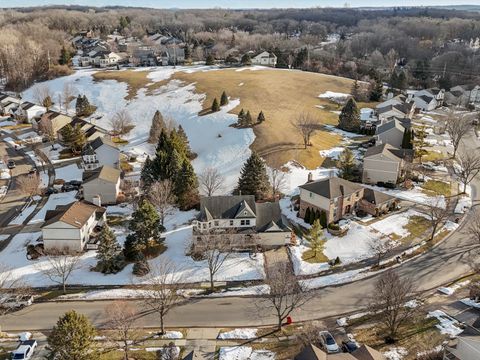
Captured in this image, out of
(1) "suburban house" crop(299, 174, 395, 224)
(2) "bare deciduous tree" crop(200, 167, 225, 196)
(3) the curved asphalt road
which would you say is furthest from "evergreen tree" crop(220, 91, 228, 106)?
(3) the curved asphalt road

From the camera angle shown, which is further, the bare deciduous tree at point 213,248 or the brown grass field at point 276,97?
the brown grass field at point 276,97

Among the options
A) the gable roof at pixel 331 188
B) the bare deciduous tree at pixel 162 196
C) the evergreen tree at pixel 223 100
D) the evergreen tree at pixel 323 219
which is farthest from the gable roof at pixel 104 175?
the evergreen tree at pixel 223 100

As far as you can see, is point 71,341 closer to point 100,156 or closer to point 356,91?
point 100,156

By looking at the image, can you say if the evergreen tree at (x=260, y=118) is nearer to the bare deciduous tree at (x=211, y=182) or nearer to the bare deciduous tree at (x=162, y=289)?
the bare deciduous tree at (x=211, y=182)

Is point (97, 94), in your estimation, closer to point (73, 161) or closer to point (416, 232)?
point (73, 161)

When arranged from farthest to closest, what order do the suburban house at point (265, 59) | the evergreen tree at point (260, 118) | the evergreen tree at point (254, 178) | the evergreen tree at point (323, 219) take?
the suburban house at point (265, 59), the evergreen tree at point (260, 118), the evergreen tree at point (254, 178), the evergreen tree at point (323, 219)

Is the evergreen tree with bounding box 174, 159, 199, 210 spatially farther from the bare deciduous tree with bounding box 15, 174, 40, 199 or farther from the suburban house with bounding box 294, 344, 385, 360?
the suburban house with bounding box 294, 344, 385, 360

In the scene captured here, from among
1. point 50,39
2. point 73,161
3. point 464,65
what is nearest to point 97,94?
point 73,161
